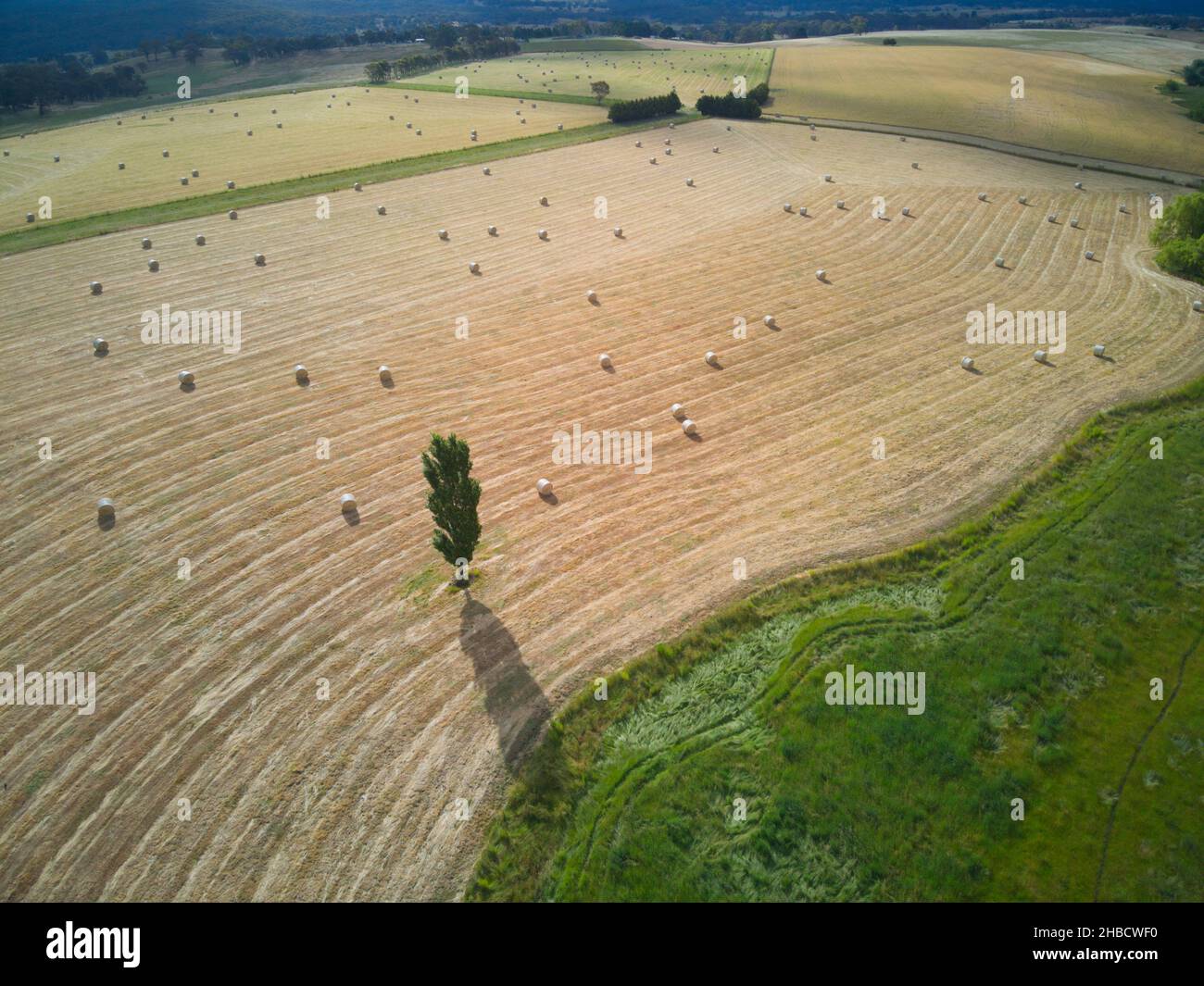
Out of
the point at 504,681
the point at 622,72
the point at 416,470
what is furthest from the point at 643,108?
the point at 504,681

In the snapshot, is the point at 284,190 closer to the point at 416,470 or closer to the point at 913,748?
the point at 416,470

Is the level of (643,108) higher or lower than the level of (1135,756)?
higher

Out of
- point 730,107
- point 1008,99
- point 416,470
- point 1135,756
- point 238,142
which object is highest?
point 1008,99

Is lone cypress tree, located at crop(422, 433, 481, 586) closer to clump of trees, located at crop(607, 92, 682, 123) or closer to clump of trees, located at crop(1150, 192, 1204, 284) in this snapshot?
clump of trees, located at crop(1150, 192, 1204, 284)

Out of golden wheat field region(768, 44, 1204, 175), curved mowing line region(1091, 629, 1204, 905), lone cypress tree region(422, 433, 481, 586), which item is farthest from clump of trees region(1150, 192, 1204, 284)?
lone cypress tree region(422, 433, 481, 586)

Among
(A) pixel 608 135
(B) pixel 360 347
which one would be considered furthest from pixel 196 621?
(A) pixel 608 135

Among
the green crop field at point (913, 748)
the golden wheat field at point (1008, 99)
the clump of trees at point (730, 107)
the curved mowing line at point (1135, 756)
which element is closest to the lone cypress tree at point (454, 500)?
the green crop field at point (913, 748)

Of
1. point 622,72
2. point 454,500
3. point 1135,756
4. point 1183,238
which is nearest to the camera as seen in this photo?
point 1135,756
